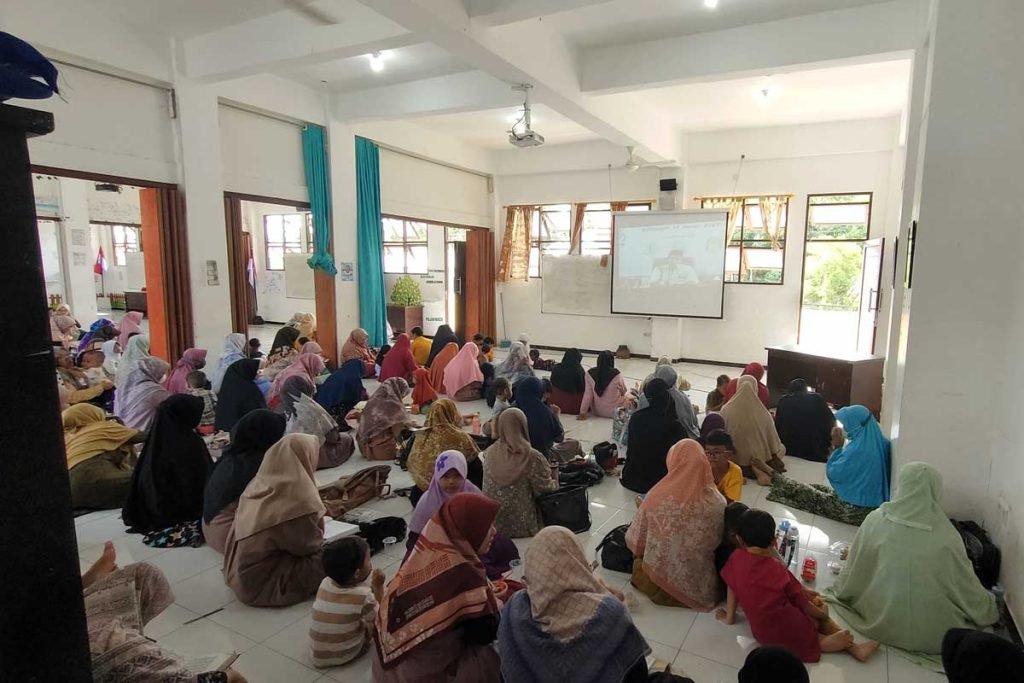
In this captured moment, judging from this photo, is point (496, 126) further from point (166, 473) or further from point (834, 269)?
point (166, 473)

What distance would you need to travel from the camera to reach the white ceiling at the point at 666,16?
4590 millimetres

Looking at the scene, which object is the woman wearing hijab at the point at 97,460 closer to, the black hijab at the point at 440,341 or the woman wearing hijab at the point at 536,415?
the woman wearing hijab at the point at 536,415

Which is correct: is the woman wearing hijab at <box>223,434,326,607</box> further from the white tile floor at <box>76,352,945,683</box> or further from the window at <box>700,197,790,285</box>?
the window at <box>700,197,790,285</box>

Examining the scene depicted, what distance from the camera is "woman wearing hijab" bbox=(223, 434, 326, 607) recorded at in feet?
8.69

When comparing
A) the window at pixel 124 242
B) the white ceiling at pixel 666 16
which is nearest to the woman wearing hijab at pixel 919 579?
the white ceiling at pixel 666 16

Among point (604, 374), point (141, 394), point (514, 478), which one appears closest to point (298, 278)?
point (141, 394)

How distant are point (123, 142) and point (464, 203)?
5.72 meters

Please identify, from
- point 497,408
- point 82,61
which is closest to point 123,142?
point 82,61

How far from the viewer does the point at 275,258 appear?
14.4 meters

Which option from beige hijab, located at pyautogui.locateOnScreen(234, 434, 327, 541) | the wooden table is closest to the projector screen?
the wooden table

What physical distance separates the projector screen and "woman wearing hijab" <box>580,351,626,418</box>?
3.73 m

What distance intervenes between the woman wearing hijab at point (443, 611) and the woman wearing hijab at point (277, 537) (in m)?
0.92

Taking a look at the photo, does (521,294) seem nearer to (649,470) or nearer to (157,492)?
(649,470)

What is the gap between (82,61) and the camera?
4980 millimetres
